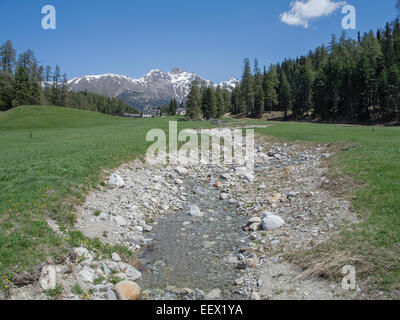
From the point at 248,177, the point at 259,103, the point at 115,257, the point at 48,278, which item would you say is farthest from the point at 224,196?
the point at 259,103

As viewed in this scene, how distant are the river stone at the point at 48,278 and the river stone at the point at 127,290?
5.02ft

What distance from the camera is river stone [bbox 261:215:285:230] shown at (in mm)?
10523

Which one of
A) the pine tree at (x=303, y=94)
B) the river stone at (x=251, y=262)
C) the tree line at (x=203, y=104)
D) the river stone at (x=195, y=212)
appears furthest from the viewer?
the pine tree at (x=303, y=94)

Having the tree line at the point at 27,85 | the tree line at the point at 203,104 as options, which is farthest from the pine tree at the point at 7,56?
the tree line at the point at 203,104

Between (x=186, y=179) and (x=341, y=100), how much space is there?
80171 millimetres

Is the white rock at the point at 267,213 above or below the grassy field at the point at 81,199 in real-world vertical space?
below

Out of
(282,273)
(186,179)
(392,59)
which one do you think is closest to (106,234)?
(282,273)

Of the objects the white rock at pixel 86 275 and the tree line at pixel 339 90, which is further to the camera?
the tree line at pixel 339 90

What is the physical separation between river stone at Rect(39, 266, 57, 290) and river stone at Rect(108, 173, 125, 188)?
671 cm

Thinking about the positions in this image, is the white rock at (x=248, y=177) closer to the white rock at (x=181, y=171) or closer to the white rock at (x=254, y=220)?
the white rock at (x=181, y=171)

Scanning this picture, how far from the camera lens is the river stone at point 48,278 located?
6194 mm

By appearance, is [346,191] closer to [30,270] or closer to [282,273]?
[282,273]

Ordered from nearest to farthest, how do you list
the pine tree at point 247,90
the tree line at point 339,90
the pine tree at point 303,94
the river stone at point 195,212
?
the river stone at point 195,212 < the tree line at point 339,90 < the pine tree at point 303,94 < the pine tree at point 247,90
